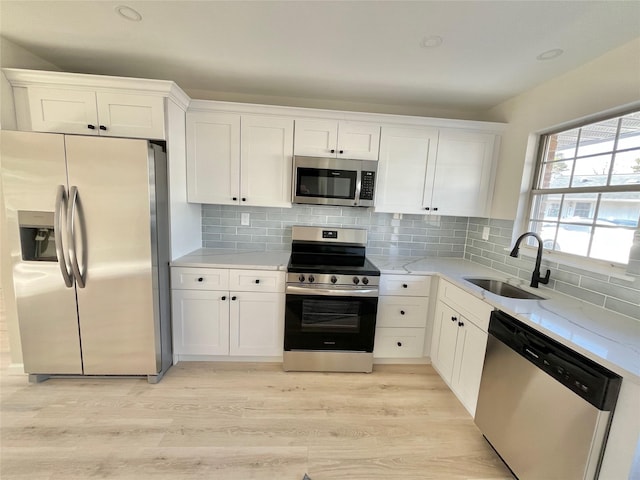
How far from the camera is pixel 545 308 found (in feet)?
5.04

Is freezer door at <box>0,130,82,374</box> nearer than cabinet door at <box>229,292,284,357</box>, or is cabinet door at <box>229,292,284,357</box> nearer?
freezer door at <box>0,130,82,374</box>

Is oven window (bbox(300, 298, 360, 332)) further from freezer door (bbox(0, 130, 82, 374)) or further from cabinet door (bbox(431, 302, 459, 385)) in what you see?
freezer door (bbox(0, 130, 82, 374))

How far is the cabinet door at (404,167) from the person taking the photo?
2.44 m

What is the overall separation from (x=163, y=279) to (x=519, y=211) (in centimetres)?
310

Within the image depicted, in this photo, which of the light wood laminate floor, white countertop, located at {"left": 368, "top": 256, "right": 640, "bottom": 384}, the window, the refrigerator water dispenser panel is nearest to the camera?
white countertop, located at {"left": 368, "top": 256, "right": 640, "bottom": 384}

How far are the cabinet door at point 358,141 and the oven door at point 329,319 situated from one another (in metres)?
1.27

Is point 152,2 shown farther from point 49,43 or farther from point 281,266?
point 281,266

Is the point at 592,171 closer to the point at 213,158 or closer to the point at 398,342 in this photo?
the point at 398,342

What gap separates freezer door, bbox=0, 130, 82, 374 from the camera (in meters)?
1.71

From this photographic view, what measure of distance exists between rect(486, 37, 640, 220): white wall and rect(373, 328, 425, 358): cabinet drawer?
1.39m

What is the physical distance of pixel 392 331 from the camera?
2383mm

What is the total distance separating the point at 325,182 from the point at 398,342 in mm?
1655

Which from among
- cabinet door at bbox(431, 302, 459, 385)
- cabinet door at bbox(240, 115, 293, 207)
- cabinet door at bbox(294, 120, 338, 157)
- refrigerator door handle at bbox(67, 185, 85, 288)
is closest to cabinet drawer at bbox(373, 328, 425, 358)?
cabinet door at bbox(431, 302, 459, 385)

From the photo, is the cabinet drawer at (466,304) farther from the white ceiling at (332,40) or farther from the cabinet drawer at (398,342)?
the white ceiling at (332,40)
